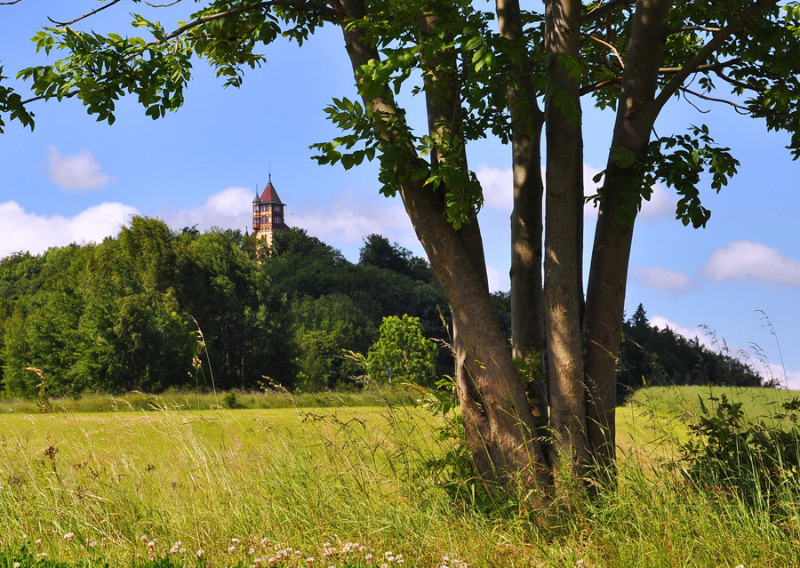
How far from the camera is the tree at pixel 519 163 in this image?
480 cm

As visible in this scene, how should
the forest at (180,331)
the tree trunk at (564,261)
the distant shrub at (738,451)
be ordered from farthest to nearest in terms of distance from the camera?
1. the forest at (180,331)
2. the tree trunk at (564,261)
3. the distant shrub at (738,451)

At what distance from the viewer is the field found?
4.07 meters

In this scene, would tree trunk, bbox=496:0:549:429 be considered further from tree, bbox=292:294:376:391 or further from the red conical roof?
the red conical roof

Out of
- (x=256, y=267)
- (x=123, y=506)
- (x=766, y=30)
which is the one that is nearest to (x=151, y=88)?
(x=123, y=506)

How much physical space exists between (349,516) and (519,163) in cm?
298

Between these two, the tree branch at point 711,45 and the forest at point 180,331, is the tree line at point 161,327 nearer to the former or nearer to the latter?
the forest at point 180,331

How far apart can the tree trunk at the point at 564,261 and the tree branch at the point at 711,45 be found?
2.35 feet

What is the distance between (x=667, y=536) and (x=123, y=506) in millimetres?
3566

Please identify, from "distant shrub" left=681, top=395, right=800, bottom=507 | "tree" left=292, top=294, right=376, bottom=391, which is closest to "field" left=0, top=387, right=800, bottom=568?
"distant shrub" left=681, top=395, right=800, bottom=507

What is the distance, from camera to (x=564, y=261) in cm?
525

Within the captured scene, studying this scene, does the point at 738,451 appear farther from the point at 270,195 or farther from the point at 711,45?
the point at 270,195

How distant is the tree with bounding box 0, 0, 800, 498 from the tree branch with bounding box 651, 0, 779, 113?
15 millimetres

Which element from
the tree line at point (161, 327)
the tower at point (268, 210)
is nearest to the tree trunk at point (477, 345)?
the tree line at point (161, 327)

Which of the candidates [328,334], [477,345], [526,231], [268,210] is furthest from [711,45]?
[268,210]
